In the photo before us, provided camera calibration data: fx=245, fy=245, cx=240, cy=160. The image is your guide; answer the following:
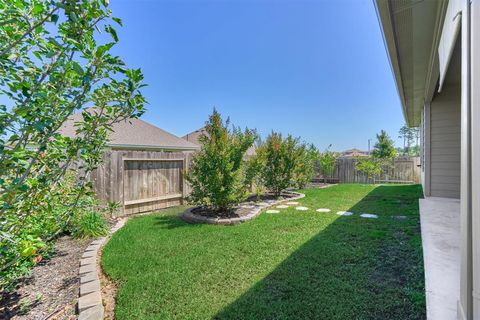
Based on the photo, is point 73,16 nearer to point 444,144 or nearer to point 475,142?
point 475,142

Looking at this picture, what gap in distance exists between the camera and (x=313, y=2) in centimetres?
665

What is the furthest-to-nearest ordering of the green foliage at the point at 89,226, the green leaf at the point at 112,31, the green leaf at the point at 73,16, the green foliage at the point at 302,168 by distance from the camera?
the green foliage at the point at 302,168, the green foliage at the point at 89,226, the green leaf at the point at 112,31, the green leaf at the point at 73,16

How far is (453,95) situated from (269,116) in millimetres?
14863

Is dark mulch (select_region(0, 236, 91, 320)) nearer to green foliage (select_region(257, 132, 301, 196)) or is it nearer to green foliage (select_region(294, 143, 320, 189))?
green foliage (select_region(257, 132, 301, 196))

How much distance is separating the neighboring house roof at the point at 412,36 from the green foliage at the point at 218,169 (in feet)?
10.7

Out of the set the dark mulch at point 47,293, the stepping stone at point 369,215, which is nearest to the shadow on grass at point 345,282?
the stepping stone at point 369,215

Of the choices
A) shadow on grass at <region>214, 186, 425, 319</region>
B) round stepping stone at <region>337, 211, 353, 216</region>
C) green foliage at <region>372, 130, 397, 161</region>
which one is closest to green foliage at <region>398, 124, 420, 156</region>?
green foliage at <region>372, 130, 397, 161</region>

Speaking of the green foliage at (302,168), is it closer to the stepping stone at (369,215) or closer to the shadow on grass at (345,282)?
the stepping stone at (369,215)

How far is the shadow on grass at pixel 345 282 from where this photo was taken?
6.48 ft

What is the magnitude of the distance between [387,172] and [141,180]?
43.0 ft

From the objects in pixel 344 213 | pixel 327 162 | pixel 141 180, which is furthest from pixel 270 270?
pixel 327 162

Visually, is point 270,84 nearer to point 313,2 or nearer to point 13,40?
point 313,2

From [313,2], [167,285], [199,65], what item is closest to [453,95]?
[313,2]

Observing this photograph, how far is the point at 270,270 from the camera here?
9.00 feet
